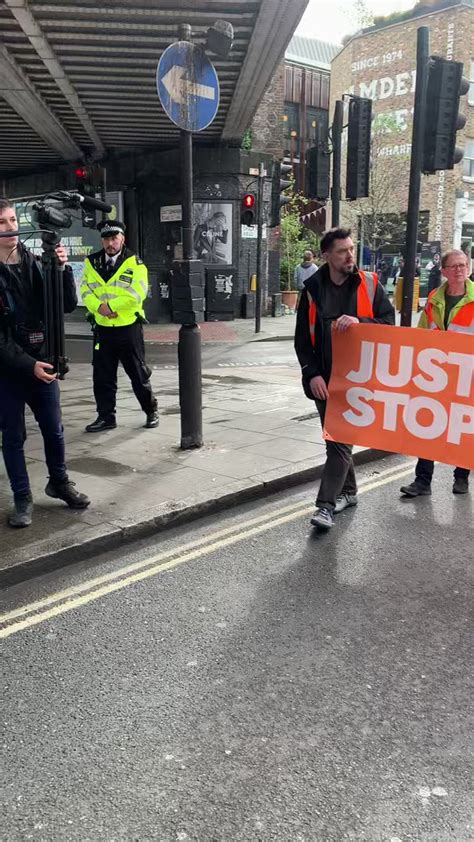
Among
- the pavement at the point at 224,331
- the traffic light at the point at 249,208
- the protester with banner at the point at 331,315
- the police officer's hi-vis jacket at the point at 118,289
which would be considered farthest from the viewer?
the pavement at the point at 224,331

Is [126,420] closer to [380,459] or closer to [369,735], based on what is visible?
[380,459]

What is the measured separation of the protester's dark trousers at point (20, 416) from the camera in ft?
15.2

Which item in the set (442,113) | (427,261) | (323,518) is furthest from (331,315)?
(427,261)

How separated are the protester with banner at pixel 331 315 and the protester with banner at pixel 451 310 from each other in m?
0.71

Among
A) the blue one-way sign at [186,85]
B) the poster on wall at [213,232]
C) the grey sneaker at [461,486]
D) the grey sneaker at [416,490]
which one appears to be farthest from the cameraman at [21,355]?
the poster on wall at [213,232]

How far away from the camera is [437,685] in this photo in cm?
295

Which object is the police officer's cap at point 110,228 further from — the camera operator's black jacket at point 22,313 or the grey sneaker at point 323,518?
the grey sneaker at point 323,518

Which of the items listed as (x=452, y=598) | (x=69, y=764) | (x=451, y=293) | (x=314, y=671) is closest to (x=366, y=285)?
(x=451, y=293)

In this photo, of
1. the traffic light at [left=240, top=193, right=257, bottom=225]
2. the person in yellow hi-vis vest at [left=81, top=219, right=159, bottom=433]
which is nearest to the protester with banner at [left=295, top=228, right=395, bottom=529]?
the person in yellow hi-vis vest at [left=81, top=219, right=159, bottom=433]

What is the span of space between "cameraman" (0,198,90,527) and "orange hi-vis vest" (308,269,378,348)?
1.62m

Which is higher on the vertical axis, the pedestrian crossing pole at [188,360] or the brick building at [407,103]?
the brick building at [407,103]

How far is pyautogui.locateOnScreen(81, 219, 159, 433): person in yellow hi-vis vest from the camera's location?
23.4ft

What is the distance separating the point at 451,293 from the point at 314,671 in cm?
339

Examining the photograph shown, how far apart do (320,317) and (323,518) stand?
53.4 inches
